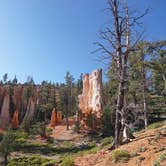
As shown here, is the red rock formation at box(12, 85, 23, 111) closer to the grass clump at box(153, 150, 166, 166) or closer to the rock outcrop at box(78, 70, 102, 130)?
the rock outcrop at box(78, 70, 102, 130)

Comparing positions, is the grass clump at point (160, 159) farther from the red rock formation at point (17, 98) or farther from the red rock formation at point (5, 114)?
the red rock formation at point (17, 98)

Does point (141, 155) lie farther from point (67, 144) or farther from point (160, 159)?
point (67, 144)

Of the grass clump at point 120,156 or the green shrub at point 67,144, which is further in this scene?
the green shrub at point 67,144

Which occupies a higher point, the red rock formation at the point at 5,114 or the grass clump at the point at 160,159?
the red rock formation at the point at 5,114

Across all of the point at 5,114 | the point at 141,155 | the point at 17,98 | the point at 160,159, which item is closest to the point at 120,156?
the point at 141,155

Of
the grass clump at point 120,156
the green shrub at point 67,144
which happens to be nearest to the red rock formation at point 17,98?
the green shrub at point 67,144

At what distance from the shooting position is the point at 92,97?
5534cm

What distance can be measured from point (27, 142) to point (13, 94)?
40489 mm

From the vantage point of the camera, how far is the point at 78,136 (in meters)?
45.4

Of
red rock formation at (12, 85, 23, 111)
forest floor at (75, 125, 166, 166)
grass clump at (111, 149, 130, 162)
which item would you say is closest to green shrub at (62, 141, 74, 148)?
forest floor at (75, 125, 166, 166)

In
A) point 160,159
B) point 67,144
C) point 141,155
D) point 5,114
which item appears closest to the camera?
point 160,159

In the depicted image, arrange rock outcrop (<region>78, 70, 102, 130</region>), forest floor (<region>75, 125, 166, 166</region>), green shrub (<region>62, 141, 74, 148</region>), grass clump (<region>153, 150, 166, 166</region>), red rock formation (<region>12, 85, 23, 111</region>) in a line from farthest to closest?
red rock formation (<region>12, 85, 23, 111</region>) < rock outcrop (<region>78, 70, 102, 130</region>) < green shrub (<region>62, 141, 74, 148</region>) < forest floor (<region>75, 125, 166, 166</region>) < grass clump (<region>153, 150, 166, 166</region>)

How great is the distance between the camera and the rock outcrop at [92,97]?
1980 inches

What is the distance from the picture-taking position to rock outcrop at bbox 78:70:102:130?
5028 cm
